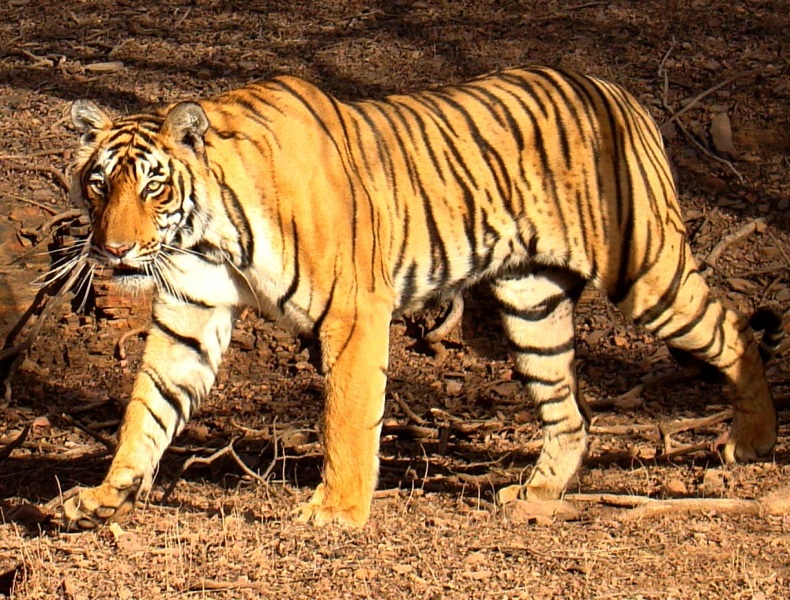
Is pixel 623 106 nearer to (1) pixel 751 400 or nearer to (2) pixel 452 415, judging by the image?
(1) pixel 751 400

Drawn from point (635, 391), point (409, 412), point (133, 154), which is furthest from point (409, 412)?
point (133, 154)

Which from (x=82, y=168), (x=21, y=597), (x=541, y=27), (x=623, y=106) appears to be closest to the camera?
(x=21, y=597)

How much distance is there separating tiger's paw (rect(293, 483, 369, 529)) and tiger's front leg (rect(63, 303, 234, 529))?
58 centimetres

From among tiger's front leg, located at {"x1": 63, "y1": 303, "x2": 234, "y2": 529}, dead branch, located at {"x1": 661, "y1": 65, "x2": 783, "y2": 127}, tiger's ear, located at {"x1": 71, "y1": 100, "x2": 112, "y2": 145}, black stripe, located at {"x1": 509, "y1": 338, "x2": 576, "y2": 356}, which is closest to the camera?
tiger's ear, located at {"x1": 71, "y1": 100, "x2": 112, "y2": 145}

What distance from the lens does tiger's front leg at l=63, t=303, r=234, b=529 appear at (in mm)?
4348

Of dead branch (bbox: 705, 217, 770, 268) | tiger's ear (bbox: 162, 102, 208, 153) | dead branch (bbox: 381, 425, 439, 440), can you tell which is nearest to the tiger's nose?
tiger's ear (bbox: 162, 102, 208, 153)

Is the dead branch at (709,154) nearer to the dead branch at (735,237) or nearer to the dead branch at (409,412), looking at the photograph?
the dead branch at (735,237)

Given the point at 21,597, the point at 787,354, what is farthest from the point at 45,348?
the point at 787,354

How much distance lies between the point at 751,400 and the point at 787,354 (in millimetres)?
1611

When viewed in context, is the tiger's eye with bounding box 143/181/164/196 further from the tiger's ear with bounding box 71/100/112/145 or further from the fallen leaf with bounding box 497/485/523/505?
the fallen leaf with bounding box 497/485/523/505

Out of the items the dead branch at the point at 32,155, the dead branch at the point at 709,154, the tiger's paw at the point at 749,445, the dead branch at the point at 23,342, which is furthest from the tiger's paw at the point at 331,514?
the dead branch at the point at 709,154

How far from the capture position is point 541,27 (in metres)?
9.08

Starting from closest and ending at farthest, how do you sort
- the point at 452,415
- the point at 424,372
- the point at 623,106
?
the point at 623,106
the point at 452,415
the point at 424,372

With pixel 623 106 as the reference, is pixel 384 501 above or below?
below
